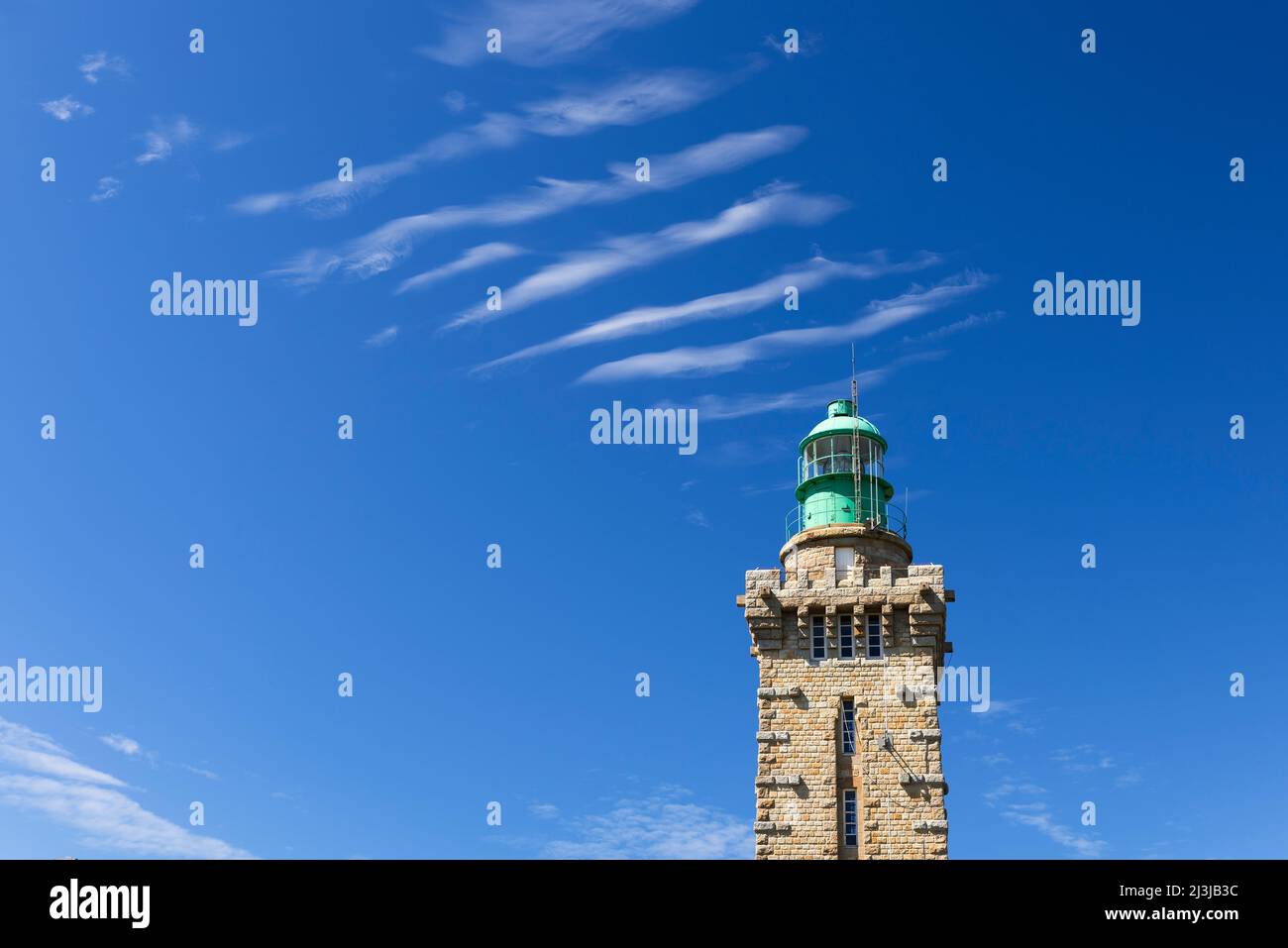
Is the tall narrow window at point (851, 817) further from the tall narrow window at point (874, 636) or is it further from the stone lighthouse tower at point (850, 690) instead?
the tall narrow window at point (874, 636)

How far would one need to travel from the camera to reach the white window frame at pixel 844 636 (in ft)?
151

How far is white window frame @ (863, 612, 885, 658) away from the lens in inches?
1802

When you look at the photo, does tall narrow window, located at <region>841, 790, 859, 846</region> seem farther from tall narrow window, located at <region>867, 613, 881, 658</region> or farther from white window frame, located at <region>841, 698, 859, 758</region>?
tall narrow window, located at <region>867, 613, 881, 658</region>

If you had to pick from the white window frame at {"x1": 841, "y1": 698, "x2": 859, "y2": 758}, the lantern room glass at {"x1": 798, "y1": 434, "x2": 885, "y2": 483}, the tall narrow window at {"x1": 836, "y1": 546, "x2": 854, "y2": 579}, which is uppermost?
the lantern room glass at {"x1": 798, "y1": 434, "x2": 885, "y2": 483}

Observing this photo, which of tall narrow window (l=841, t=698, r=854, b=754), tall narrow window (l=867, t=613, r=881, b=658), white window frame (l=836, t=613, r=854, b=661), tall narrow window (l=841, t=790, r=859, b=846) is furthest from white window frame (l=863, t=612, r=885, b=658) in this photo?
tall narrow window (l=841, t=790, r=859, b=846)

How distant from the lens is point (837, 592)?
4616 cm

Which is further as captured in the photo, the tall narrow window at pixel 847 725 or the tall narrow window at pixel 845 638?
the tall narrow window at pixel 845 638

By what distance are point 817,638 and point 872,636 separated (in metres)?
1.97

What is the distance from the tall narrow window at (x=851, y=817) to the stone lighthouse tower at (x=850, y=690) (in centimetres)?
3

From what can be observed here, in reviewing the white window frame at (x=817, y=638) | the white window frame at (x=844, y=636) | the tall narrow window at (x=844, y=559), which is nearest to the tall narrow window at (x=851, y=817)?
the white window frame at (x=844, y=636)
